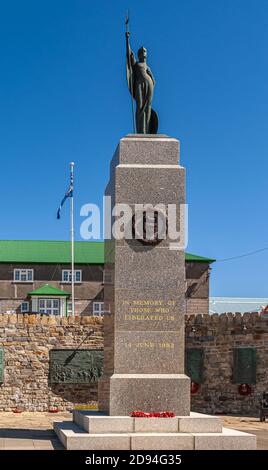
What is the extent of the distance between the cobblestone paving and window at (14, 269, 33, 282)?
105 feet

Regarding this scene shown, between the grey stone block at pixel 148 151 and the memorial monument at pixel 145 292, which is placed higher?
the grey stone block at pixel 148 151

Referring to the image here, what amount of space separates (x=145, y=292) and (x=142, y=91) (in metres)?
4.07

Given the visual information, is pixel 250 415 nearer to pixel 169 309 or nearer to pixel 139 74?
pixel 169 309

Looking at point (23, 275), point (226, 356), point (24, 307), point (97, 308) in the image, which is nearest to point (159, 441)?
point (226, 356)

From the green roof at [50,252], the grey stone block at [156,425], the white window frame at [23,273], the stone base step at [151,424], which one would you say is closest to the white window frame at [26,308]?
the white window frame at [23,273]

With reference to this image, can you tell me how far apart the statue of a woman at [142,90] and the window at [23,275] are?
138 ft

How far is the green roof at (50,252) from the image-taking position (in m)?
56.7

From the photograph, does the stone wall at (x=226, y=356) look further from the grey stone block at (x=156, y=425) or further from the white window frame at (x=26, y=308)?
the white window frame at (x=26, y=308)

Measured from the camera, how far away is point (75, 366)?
2572 cm

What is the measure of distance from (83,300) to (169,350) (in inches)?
1680

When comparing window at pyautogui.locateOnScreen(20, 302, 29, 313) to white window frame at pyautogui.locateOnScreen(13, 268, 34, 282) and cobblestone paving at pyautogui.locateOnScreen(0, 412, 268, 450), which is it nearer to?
white window frame at pyautogui.locateOnScreen(13, 268, 34, 282)

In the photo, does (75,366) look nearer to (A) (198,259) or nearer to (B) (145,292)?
(B) (145,292)
